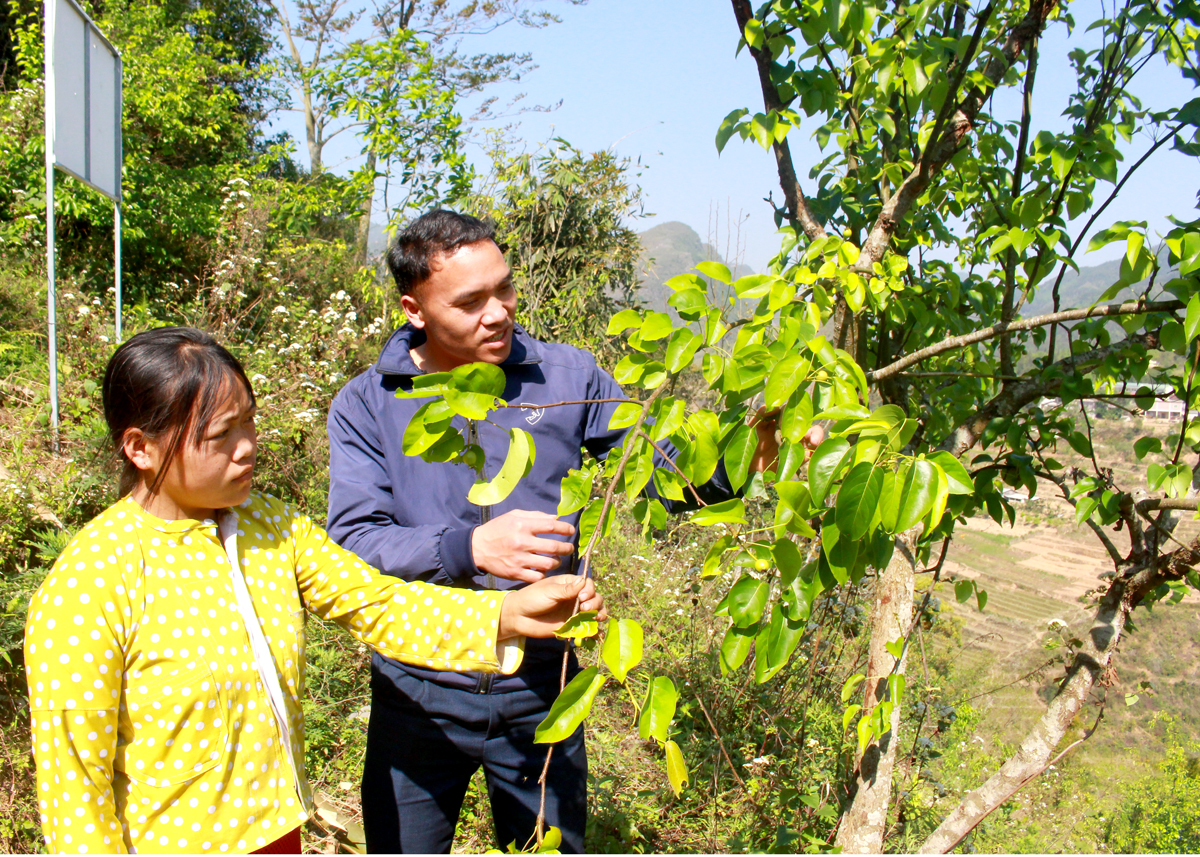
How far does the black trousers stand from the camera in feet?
5.26

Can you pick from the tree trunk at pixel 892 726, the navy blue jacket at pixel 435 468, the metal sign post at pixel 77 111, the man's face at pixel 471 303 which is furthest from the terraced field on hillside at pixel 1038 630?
the metal sign post at pixel 77 111

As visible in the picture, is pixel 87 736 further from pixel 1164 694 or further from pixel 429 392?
pixel 1164 694

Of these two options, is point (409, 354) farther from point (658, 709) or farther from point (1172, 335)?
point (1172, 335)

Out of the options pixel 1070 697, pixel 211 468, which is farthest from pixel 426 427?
pixel 1070 697

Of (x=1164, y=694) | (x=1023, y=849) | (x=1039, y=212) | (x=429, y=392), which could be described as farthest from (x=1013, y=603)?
(x=429, y=392)

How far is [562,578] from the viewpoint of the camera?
3.84 feet

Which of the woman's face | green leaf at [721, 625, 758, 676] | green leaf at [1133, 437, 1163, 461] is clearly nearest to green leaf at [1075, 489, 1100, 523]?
green leaf at [1133, 437, 1163, 461]

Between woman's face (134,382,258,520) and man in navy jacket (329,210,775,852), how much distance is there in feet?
1.06

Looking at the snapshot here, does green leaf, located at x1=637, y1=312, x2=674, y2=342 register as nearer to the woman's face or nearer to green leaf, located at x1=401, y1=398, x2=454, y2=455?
green leaf, located at x1=401, y1=398, x2=454, y2=455

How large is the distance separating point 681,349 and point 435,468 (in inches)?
34.1

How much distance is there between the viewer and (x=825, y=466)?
0.85 m

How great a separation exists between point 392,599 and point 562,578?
44cm

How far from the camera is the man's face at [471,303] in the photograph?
1674 mm

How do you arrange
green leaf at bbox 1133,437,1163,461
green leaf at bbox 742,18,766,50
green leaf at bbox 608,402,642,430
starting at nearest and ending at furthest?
1. green leaf at bbox 608,402,642,430
2. green leaf at bbox 742,18,766,50
3. green leaf at bbox 1133,437,1163,461
